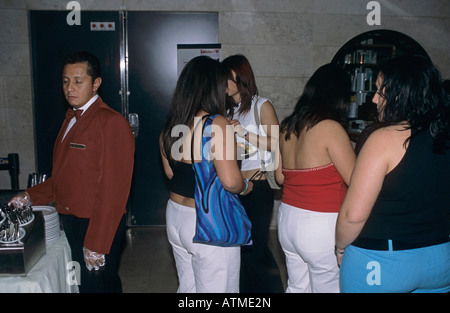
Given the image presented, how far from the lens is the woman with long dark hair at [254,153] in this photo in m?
2.41

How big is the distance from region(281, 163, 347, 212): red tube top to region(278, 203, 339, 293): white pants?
0.03m

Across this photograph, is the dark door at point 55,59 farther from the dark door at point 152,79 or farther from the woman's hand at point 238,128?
the woman's hand at point 238,128

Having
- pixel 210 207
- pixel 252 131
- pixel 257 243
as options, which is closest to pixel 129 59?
pixel 252 131

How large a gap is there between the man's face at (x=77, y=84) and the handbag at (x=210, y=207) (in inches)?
25.9

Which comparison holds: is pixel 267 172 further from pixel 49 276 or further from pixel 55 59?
pixel 55 59

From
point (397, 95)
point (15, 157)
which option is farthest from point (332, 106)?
point (15, 157)

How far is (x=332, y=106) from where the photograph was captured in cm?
173

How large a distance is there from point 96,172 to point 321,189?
1.04 m

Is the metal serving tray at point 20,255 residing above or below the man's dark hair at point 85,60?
below

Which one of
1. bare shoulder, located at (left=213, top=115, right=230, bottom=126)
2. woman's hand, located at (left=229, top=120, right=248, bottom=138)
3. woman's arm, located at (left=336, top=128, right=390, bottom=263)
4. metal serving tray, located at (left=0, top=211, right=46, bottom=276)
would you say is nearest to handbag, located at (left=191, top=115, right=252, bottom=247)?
bare shoulder, located at (left=213, top=115, right=230, bottom=126)

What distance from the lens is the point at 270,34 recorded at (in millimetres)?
3979

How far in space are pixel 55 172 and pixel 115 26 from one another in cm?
262

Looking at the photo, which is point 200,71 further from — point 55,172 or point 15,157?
point 15,157

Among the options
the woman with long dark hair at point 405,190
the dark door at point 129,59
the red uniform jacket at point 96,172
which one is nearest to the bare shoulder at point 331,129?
the woman with long dark hair at point 405,190
